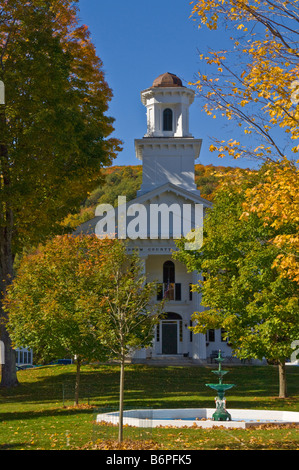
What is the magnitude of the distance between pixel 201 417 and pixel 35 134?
11.2m

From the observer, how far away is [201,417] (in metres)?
18.5

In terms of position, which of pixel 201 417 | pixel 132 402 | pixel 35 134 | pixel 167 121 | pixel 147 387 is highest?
pixel 167 121

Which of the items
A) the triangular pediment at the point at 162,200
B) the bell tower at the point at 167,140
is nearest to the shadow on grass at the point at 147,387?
the triangular pediment at the point at 162,200

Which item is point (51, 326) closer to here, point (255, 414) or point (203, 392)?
point (255, 414)

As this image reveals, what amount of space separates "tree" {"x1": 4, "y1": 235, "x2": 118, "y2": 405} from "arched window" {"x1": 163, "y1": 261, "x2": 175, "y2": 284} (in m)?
20.7

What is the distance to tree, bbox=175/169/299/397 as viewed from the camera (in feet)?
74.0

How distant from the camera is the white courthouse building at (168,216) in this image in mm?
41344

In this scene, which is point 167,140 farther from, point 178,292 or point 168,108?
point 178,292

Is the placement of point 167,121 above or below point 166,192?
above

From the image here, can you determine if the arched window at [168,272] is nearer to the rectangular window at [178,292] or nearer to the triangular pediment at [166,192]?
the rectangular window at [178,292]

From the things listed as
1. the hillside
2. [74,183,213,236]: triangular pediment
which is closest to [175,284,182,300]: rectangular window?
[74,183,213,236]: triangular pediment

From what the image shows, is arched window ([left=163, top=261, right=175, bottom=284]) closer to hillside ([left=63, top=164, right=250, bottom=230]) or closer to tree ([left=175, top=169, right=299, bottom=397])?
tree ([left=175, top=169, right=299, bottom=397])

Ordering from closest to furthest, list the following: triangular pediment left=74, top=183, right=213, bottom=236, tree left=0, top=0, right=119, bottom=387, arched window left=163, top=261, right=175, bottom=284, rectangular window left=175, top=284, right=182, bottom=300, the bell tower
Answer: tree left=0, top=0, right=119, bottom=387 < triangular pediment left=74, top=183, right=213, bottom=236 < rectangular window left=175, top=284, right=182, bottom=300 < arched window left=163, top=261, right=175, bottom=284 < the bell tower

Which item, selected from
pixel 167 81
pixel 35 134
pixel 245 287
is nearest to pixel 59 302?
pixel 35 134
